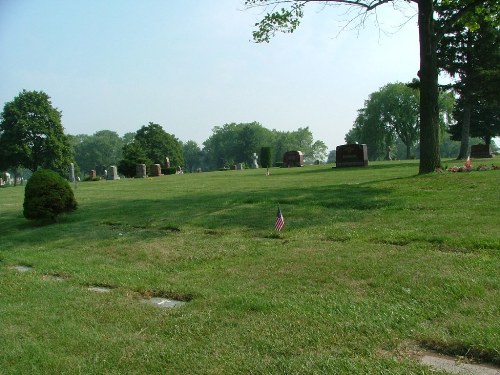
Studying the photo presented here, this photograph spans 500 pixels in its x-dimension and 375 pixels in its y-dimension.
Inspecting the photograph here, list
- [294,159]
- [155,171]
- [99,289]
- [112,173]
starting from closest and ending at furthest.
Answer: [99,289] < [112,173] < [155,171] < [294,159]

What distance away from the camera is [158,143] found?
232 ft

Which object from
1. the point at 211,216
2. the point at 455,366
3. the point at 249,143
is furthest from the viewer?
the point at 249,143

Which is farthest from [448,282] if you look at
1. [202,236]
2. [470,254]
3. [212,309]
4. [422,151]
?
[422,151]

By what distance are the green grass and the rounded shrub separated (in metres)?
1.87

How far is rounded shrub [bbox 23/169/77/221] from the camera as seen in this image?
10883mm

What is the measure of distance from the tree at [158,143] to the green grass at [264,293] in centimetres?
5717

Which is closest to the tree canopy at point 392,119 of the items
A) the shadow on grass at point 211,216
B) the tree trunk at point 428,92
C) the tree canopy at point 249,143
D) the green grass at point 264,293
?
the tree canopy at point 249,143

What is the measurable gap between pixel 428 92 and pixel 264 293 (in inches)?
473

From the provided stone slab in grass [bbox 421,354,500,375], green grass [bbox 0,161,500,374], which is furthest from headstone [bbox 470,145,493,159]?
stone slab in grass [bbox 421,354,500,375]

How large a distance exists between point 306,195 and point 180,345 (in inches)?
340

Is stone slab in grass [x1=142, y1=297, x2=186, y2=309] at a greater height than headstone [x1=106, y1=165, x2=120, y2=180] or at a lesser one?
lesser

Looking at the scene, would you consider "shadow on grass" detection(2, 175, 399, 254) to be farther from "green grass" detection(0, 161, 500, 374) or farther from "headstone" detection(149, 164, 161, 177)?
"headstone" detection(149, 164, 161, 177)

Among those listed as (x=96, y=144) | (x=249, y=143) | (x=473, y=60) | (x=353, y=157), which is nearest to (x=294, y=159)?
(x=353, y=157)

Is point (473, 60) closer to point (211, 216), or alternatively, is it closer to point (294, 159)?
point (294, 159)
